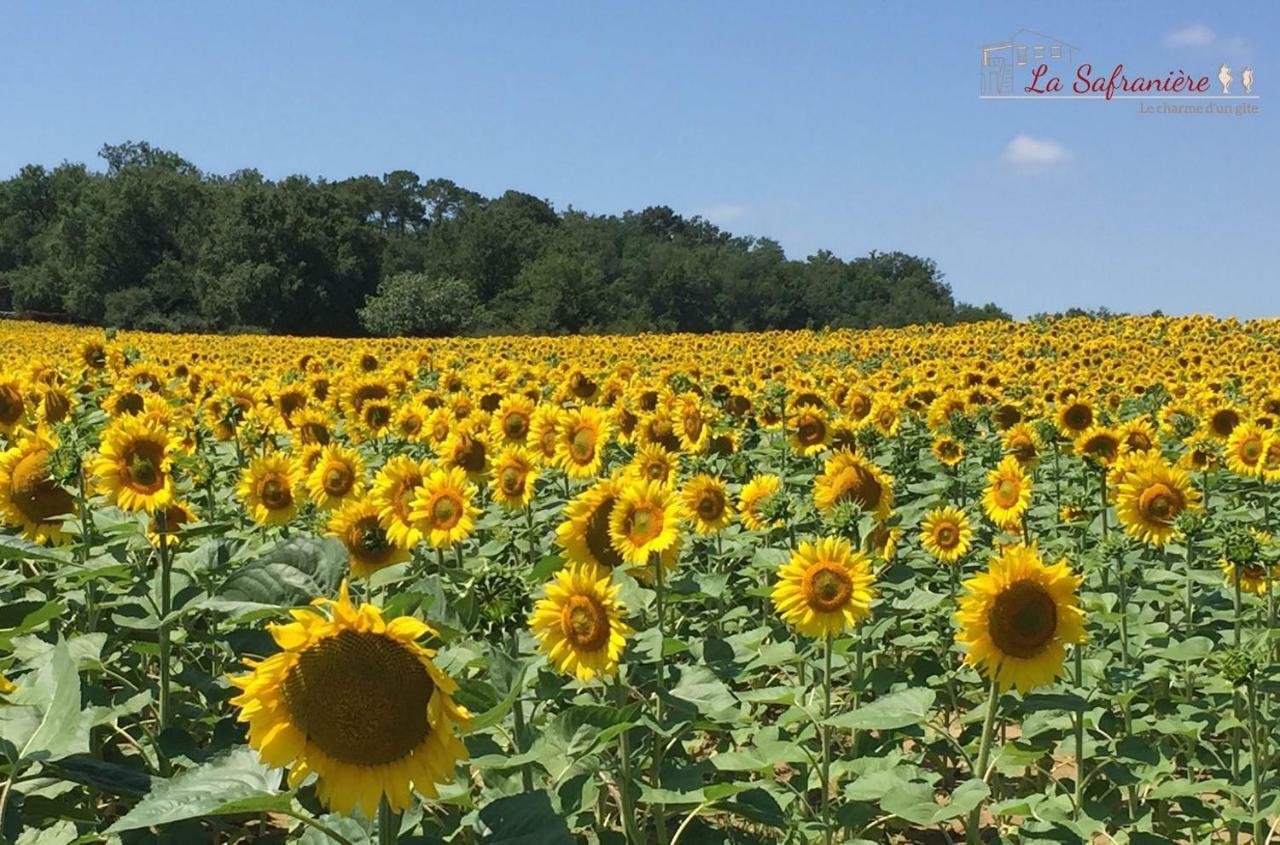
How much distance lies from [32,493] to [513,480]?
178 centimetres

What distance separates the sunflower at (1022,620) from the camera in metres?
Answer: 2.94

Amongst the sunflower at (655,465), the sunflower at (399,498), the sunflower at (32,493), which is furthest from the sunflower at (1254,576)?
the sunflower at (32,493)

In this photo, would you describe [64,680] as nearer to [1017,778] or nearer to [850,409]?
[1017,778]

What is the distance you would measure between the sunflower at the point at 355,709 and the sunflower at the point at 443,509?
1985mm

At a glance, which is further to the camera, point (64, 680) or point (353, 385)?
point (353, 385)

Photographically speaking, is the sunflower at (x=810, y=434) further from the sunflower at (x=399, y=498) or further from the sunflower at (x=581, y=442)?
the sunflower at (x=399, y=498)

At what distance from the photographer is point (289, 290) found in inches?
2138

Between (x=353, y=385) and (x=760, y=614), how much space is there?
2822 millimetres

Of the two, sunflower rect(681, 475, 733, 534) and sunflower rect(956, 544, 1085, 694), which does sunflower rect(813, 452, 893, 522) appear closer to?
sunflower rect(681, 475, 733, 534)

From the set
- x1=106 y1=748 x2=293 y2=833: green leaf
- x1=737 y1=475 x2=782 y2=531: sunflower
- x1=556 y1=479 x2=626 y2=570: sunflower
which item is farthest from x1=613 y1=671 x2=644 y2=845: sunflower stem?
x1=737 y1=475 x2=782 y2=531: sunflower

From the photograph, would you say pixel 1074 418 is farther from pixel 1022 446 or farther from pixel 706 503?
pixel 706 503

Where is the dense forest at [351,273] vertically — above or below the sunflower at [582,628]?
above

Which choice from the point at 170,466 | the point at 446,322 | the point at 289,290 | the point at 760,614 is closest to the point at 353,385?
the point at 760,614

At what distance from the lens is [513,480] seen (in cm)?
459
